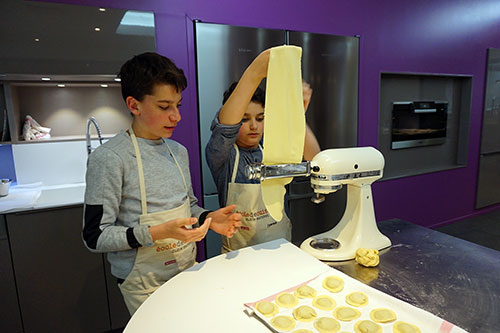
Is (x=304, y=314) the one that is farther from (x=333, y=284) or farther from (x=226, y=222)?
(x=226, y=222)

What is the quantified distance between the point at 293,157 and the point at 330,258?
372mm

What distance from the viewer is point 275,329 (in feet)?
2.24

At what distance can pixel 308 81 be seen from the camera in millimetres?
2428

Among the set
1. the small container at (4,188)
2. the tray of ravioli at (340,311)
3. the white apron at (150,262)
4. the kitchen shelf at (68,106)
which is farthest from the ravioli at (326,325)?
the small container at (4,188)

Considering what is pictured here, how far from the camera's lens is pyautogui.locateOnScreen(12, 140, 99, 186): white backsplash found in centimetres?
214

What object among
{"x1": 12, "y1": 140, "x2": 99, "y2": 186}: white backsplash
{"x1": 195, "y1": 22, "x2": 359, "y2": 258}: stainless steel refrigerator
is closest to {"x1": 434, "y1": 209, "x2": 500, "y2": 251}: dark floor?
{"x1": 195, "y1": 22, "x2": 359, "y2": 258}: stainless steel refrigerator

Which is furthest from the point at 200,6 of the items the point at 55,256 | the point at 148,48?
the point at 55,256

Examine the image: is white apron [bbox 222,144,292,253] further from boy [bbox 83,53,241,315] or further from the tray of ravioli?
the tray of ravioli

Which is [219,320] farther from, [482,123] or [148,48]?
[482,123]

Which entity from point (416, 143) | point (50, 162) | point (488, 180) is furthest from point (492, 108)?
point (50, 162)

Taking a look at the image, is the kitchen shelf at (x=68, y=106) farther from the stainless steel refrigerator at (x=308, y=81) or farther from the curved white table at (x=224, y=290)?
the curved white table at (x=224, y=290)

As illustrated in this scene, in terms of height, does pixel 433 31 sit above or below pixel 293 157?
above

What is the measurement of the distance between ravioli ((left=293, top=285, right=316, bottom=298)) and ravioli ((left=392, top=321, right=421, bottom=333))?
199 millimetres

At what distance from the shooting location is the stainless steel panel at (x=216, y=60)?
2.07 metres
